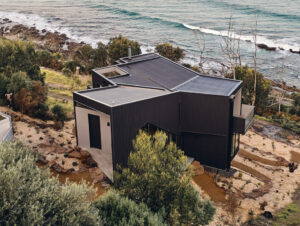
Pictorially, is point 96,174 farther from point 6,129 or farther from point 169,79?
point 169,79

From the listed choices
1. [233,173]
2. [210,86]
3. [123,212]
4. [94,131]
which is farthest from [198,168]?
[123,212]

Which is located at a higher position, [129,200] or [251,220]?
[129,200]

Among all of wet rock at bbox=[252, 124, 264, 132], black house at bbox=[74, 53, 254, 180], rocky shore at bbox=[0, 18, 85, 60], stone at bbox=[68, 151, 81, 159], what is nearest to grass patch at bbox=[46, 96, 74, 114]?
black house at bbox=[74, 53, 254, 180]

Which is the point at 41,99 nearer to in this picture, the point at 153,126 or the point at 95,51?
the point at 153,126

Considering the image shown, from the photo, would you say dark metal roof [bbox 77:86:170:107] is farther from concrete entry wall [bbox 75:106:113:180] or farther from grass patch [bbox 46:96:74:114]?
grass patch [bbox 46:96:74:114]

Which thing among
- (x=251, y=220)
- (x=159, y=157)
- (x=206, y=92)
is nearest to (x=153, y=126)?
(x=206, y=92)

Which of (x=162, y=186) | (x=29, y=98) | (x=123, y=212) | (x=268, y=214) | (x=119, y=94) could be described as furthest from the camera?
(x=29, y=98)
